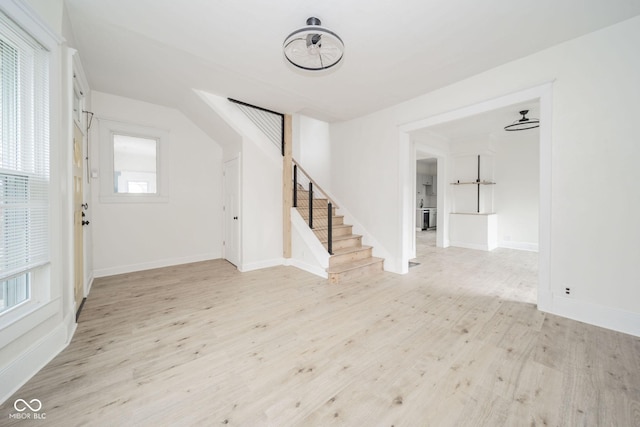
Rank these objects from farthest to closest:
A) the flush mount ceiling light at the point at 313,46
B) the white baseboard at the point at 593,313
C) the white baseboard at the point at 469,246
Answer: the white baseboard at the point at 469,246 → the white baseboard at the point at 593,313 → the flush mount ceiling light at the point at 313,46

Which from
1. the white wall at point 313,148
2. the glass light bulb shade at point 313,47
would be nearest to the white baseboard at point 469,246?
the white wall at point 313,148

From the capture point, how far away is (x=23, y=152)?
67.9 inches

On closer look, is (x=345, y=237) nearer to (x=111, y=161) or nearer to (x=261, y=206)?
(x=261, y=206)

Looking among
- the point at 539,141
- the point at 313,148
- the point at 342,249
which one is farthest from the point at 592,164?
the point at 313,148

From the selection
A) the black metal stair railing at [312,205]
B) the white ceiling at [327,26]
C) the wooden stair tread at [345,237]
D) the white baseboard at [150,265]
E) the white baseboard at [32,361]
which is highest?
the white ceiling at [327,26]

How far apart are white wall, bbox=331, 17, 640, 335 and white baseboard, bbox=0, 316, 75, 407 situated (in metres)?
4.51

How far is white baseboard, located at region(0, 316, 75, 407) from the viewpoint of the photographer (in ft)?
5.04

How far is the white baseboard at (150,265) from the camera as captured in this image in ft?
13.0

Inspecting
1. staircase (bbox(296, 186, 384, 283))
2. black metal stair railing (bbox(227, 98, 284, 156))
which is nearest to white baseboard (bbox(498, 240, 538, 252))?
staircase (bbox(296, 186, 384, 283))

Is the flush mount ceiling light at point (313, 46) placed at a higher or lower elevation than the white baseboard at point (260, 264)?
higher

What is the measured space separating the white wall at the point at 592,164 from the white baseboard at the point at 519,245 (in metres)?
4.09

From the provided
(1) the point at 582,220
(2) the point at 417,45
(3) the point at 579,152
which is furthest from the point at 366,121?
(1) the point at 582,220

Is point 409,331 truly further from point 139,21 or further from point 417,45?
point 139,21

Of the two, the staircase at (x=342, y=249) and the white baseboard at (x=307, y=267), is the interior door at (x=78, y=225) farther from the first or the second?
the staircase at (x=342, y=249)
